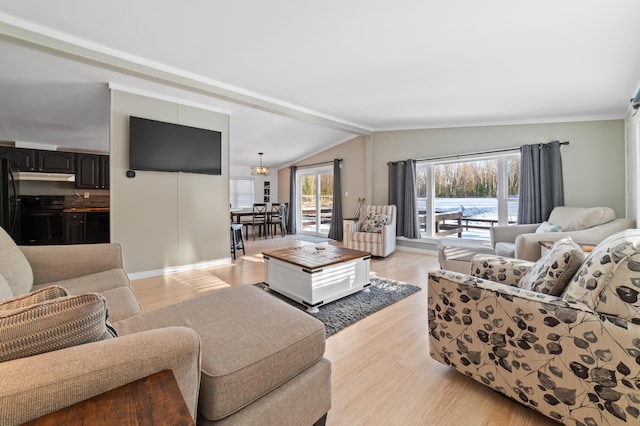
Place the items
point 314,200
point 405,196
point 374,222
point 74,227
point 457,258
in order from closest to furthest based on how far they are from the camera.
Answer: point 457,258, point 74,227, point 374,222, point 405,196, point 314,200

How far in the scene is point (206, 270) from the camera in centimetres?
406

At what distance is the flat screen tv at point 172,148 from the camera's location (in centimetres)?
359

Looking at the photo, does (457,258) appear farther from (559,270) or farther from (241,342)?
(241,342)

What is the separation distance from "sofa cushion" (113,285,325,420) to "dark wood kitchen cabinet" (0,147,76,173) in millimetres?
4944

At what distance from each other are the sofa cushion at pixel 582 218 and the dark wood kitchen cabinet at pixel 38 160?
7.38 m

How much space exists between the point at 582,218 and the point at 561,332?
2904 millimetres

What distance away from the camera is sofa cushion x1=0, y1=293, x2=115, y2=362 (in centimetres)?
64

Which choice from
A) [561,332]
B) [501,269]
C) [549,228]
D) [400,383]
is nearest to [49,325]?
[400,383]

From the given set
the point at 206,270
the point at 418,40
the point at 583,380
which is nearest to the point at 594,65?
the point at 418,40

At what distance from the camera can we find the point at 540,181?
3961 mm

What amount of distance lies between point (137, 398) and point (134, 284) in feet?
11.2

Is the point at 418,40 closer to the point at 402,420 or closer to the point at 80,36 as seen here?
the point at 402,420

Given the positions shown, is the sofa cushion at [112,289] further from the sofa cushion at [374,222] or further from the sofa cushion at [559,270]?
the sofa cushion at [374,222]

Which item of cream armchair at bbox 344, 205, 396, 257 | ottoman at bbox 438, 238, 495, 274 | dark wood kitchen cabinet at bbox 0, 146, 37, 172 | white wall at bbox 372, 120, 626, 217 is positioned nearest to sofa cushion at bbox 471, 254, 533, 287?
ottoman at bbox 438, 238, 495, 274
